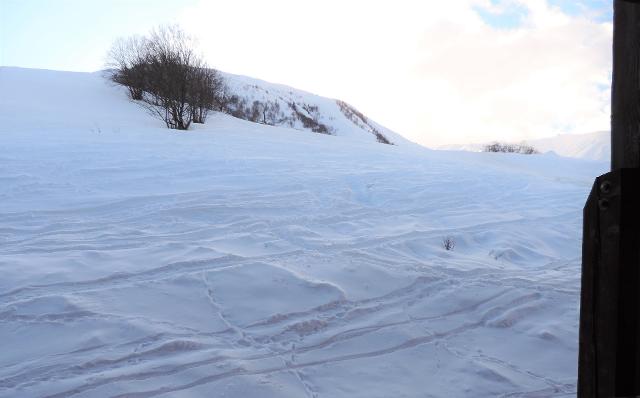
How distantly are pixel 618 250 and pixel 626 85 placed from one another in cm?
52

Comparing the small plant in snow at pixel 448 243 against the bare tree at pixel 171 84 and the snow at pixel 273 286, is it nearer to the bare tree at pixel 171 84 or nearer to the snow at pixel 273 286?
the snow at pixel 273 286

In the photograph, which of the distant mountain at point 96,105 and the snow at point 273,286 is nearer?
the snow at point 273,286

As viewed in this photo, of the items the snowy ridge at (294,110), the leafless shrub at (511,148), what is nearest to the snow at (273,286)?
the leafless shrub at (511,148)

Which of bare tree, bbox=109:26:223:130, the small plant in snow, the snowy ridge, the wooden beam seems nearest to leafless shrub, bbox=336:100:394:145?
the snowy ridge

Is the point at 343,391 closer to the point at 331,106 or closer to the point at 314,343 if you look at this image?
the point at 314,343

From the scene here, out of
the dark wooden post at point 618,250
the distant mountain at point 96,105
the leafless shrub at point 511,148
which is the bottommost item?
the dark wooden post at point 618,250

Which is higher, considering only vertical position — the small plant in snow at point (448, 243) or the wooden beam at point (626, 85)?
the wooden beam at point (626, 85)

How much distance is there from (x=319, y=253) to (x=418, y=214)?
2.71 m

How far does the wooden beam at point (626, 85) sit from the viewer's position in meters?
1.41

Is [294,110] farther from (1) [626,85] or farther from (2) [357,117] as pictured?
(1) [626,85]

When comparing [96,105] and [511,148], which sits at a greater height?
[96,105]

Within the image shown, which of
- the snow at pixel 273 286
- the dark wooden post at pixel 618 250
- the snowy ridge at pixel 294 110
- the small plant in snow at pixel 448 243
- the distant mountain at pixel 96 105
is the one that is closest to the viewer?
the dark wooden post at pixel 618 250

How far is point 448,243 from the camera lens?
5.20 metres

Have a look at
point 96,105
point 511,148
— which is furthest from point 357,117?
point 96,105
